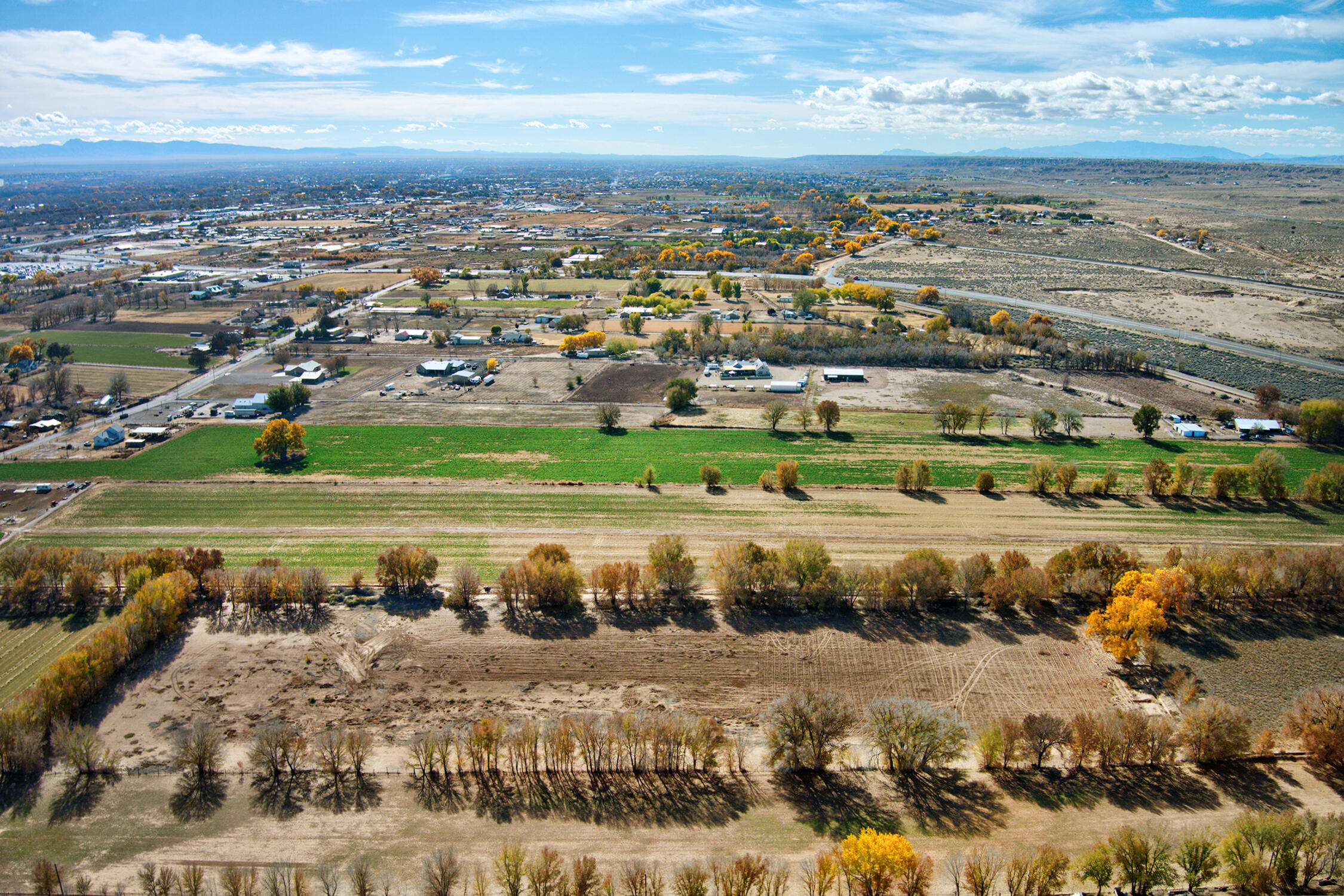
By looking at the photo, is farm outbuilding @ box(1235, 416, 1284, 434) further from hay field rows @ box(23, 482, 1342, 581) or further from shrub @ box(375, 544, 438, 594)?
shrub @ box(375, 544, 438, 594)

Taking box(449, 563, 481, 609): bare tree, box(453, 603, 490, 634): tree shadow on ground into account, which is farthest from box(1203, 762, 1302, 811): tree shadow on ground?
box(449, 563, 481, 609): bare tree

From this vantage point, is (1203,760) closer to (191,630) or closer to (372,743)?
(372,743)

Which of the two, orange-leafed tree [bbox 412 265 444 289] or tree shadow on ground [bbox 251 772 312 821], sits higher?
orange-leafed tree [bbox 412 265 444 289]

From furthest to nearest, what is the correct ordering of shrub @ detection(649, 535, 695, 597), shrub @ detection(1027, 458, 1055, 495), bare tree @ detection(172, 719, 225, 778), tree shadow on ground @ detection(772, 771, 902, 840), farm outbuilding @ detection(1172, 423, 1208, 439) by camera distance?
farm outbuilding @ detection(1172, 423, 1208, 439) → shrub @ detection(1027, 458, 1055, 495) → shrub @ detection(649, 535, 695, 597) → bare tree @ detection(172, 719, 225, 778) → tree shadow on ground @ detection(772, 771, 902, 840)

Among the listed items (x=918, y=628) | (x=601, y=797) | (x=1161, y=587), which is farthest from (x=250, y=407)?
(x=1161, y=587)

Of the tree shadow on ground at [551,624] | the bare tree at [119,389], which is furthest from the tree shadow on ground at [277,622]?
the bare tree at [119,389]

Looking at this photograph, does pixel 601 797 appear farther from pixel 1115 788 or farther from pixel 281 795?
pixel 1115 788
